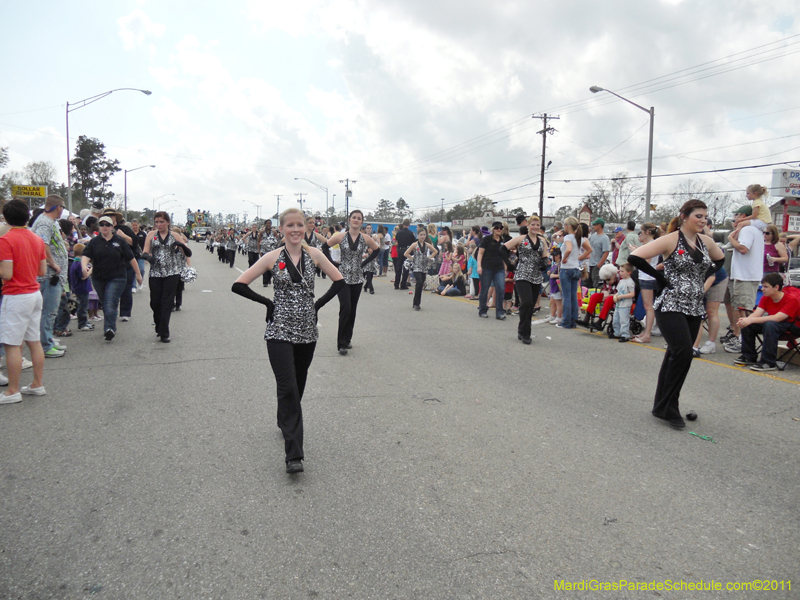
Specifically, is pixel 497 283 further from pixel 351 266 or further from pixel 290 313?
pixel 290 313

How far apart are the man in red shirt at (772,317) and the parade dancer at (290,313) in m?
5.97

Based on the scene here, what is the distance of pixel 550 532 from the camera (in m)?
3.31

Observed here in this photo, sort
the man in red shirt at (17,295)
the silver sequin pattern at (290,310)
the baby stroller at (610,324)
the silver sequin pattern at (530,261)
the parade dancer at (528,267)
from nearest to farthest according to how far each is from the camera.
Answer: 1. the silver sequin pattern at (290,310)
2. the man in red shirt at (17,295)
3. the parade dancer at (528,267)
4. the silver sequin pattern at (530,261)
5. the baby stroller at (610,324)

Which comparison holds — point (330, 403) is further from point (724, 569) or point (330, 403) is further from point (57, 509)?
point (724, 569)

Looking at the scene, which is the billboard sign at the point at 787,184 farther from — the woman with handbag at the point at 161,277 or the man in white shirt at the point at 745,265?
the woman with handbag at the point at 161,277

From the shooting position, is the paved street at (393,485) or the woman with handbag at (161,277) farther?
the woman with handbag at (161,277)

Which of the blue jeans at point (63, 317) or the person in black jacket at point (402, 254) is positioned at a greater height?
the person in black jacket at point (402, 254)

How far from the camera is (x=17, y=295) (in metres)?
5.64

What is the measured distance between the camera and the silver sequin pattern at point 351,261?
897 cm

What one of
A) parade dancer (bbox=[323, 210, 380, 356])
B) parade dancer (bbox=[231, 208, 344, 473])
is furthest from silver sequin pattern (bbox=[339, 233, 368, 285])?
parade dancer (bbox=[231, 208, 344, 473])

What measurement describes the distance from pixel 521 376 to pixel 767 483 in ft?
10.6

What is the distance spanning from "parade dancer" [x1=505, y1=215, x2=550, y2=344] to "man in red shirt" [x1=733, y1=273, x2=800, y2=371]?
9.81 ft

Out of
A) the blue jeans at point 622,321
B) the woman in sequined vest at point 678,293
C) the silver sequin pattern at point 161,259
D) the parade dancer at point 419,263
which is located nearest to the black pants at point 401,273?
the parade dancer at point 419,263

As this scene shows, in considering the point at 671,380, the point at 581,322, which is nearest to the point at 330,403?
the point at 671,380
